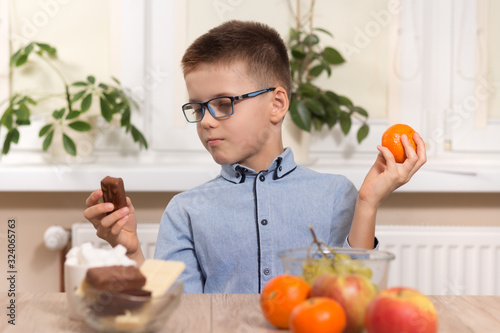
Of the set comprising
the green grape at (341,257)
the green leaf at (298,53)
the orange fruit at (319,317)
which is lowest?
the orange fruit at (319,317)

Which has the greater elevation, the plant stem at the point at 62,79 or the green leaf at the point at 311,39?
the green leaf at the point at 311,39

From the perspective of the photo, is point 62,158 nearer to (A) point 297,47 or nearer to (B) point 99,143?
(B) point 99,143

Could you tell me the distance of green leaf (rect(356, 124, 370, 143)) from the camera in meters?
2.05

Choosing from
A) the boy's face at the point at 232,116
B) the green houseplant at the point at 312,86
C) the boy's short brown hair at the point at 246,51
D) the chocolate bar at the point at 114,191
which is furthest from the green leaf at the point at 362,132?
the chocolate bar at the point at 114,191

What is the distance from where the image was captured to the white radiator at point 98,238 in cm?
196

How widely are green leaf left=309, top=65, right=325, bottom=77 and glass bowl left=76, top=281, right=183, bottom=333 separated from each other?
1.49m

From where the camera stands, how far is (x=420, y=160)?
3.45 feet

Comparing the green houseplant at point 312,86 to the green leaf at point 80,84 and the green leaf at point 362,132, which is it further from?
the green leaf at point 80,84

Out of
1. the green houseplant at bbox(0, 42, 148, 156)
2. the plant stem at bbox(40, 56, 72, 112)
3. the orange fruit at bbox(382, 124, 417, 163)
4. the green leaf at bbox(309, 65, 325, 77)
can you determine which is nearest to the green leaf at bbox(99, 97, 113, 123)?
the green houseplant at bbox(0, 42, 148, 156)

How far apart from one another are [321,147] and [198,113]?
97 cm

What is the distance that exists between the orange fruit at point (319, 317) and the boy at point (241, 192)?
57cm

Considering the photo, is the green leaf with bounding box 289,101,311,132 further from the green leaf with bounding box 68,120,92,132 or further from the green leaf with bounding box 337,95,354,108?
the green leaf with bounding box 68,120,92,132

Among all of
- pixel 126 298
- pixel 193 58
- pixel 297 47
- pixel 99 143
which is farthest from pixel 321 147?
pixel 126 298

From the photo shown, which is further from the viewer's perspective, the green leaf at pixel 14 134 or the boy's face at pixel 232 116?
the green leaf at pixel 14 134
